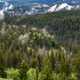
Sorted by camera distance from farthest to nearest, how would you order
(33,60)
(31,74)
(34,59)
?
(34,59) → (33,60) → (31,74)

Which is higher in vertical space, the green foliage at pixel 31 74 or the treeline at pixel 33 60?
the green foliage at pixel 31 74

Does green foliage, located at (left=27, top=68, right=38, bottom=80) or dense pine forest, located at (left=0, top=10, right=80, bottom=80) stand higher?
green foliage, located at (left=27, top=68, right=38, bottom=80)

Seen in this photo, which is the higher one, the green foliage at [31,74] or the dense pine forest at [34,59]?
the green foliage at [31,74]

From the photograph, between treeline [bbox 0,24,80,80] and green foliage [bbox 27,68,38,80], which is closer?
green foliage [bbox 27,68,38,80]

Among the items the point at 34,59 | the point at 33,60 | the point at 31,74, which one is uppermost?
the point at 31,74

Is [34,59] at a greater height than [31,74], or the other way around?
[31,74]

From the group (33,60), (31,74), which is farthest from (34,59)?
(31,74)

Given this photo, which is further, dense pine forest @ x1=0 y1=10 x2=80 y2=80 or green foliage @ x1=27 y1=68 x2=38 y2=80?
dense pine forest @ x1=0 y1=10 x2=80 y2=80

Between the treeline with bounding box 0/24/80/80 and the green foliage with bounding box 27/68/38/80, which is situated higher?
the green foliage with bounding box 27/68/38/80

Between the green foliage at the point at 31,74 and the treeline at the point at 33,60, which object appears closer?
the green foliage at the point at 31,74

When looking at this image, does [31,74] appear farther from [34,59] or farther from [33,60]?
[34,59]

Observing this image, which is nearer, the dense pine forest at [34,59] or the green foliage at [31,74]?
the green foliage at [31,74]

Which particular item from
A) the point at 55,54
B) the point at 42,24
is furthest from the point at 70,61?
the point at 42,24

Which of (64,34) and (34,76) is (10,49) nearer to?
(34,76)
